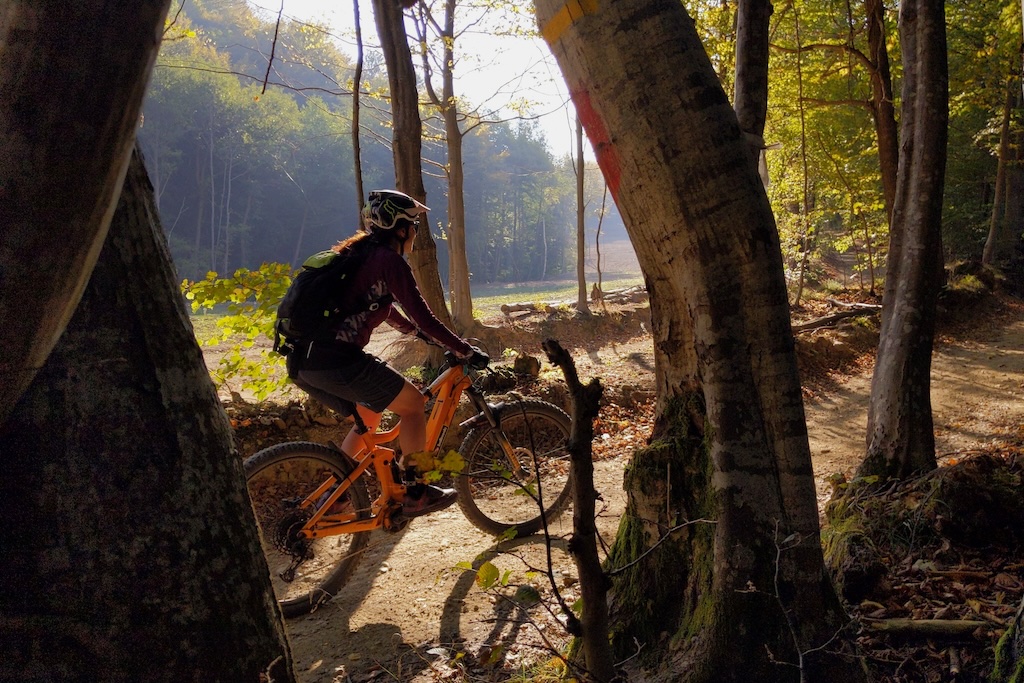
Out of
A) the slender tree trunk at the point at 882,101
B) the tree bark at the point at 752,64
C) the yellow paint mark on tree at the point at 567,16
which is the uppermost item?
the slender tree trunk at the point at 882,101

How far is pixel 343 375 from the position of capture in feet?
12.2

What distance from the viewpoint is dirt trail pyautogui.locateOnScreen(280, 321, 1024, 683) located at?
139 inches

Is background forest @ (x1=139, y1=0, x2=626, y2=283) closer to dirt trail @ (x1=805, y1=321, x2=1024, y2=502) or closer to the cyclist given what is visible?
dirt trail @ (x1=805, y1=321, x2=1024, y2=502)

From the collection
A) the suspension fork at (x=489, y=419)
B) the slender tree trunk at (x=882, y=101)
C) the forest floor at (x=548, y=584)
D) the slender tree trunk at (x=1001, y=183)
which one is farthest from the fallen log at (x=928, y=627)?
the slender tree trunk at (x=1001, y=183)

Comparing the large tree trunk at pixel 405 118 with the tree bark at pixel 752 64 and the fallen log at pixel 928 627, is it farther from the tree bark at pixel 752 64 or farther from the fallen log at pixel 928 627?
the fallen log at pixel 928 627

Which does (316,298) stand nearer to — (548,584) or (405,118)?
(548,584)

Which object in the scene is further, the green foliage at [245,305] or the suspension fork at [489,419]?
the green foliage at [245,305]

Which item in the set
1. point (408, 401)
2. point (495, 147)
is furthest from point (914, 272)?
point (495, 147)

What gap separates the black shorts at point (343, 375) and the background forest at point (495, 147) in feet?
4.58

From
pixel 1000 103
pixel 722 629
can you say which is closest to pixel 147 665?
pixel 722 629

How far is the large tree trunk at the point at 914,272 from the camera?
4336mm

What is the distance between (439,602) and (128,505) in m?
3.17

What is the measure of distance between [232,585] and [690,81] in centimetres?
191

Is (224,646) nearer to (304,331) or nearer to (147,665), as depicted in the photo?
(147,665)
